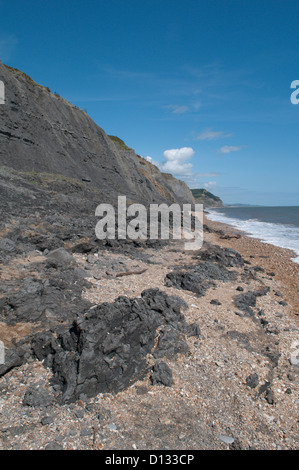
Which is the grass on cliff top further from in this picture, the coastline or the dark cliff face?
the coastline

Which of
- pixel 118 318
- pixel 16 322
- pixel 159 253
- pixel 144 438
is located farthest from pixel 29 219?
pixel 144 438

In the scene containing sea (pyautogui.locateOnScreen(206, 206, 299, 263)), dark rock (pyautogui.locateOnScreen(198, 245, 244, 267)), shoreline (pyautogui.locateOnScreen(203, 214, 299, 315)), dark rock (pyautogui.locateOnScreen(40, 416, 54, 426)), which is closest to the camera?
dark rock (pyautogui.locateOnScreen(40, 416, 54, 426))

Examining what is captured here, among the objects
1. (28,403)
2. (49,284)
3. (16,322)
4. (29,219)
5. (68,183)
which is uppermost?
(68,183)

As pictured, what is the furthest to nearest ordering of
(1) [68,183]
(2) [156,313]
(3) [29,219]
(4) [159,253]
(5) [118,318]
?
(1) [68,183]
(4) [159,253]
(3) [29,219]
(2) [156,313]
(5) [118,318]

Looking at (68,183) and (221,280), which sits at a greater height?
(68,183)

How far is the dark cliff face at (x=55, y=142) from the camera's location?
78.2 feet

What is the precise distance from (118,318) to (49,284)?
2.78 metres

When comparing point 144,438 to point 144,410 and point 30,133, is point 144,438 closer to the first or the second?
point 144,410

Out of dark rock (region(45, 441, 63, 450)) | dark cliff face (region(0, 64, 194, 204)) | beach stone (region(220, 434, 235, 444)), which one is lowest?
beach stone (region(220, 434, 235, 444))

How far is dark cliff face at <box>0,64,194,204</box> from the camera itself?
23.8 m

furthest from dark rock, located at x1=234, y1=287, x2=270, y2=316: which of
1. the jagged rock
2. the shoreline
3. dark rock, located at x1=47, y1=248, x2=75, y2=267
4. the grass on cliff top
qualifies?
the grass on cliff top

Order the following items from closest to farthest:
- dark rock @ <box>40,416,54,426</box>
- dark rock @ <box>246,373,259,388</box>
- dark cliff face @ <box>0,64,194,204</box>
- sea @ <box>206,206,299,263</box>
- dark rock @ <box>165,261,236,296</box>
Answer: dark rock @ <box>40,416,54,426</box> < dark rock @ <box>246,373,259,388</box> < dark rock @ <box>165,261,236,296</box> < dark cliff face @ <box>0,64,194,204</box> < sea @ <box>206,206,299,263</box>

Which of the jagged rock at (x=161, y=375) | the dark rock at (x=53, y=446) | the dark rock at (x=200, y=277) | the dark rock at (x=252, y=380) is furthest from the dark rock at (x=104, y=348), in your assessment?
the dark rock at (x=200, y=277)

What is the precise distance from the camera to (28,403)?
432 centimetres
